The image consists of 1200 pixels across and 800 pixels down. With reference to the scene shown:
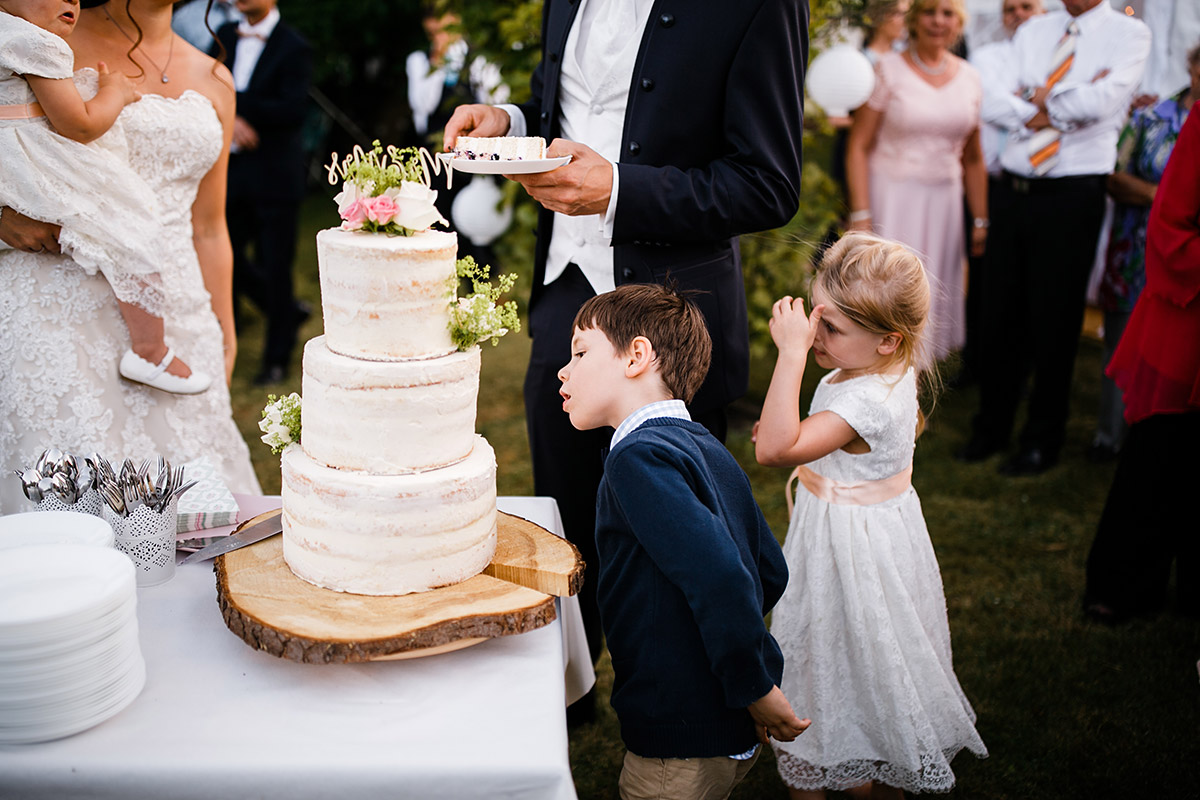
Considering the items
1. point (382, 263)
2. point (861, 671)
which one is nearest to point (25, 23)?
point (382, 263)

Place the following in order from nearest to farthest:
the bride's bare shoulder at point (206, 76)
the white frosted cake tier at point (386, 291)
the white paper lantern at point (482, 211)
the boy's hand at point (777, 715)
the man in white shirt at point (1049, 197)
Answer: the white frosted cake tier at point (386, 291)
the boy's hand at point (777, 715)
the bride's bare shoulder at point (206, 76)
the man in white shirt at point (1049, 197)
the white paper lantern at point (482, 211)

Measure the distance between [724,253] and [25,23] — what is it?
5.94ft

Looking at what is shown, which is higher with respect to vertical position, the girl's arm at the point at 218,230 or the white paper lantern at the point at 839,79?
the white paper lantern at the point at 839,79

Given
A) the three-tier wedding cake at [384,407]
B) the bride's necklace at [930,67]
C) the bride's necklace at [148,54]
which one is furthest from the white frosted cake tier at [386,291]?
the bride's necklace at [930,67]

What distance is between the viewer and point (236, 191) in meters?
6.49

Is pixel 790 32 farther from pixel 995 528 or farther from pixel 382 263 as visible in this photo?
pixel 995 528

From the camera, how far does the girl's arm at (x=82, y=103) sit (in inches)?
92.5

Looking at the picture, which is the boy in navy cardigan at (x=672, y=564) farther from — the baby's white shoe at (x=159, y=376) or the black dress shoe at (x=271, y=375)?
the black dress shoe at (x=271, y=375)

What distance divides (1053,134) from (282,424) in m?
4.60

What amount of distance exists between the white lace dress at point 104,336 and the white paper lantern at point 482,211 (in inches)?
123

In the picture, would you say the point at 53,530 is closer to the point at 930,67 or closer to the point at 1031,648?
the point at 1031,648

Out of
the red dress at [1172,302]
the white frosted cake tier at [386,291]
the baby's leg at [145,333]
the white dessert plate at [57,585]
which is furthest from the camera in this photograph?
the red dress at [1172,302]

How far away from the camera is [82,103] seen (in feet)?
7.95

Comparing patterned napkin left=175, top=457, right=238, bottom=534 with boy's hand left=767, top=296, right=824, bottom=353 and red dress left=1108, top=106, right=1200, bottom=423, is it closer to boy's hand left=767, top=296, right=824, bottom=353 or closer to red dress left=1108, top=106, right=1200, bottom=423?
boy's hand left=767, top=296, right=824, bottom=353
